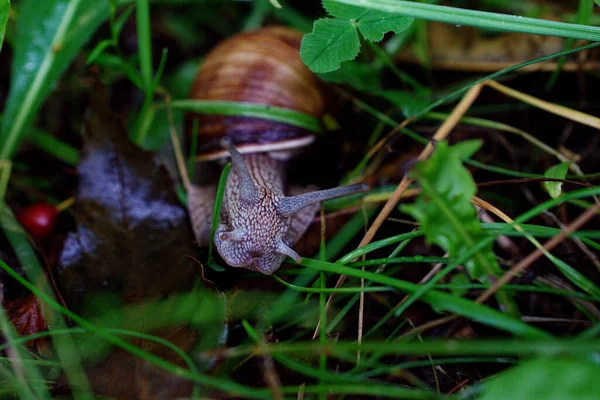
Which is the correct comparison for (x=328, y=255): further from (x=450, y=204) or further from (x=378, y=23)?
(x=378, y=23)

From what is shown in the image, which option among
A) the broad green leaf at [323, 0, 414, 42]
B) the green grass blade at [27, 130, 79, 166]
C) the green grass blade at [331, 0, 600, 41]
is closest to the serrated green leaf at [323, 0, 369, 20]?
the broad green leaf at [323, 0, 414, 42]

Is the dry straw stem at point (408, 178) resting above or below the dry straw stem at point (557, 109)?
Answer: below

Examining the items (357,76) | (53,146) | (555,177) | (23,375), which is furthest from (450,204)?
(53,146)

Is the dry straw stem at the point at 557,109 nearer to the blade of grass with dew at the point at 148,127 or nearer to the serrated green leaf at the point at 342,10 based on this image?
the serrated green leaf at the point at 342,10

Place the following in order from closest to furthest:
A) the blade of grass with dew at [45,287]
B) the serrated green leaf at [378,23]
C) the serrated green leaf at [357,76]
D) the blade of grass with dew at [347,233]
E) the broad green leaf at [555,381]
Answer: the broad green leaf at [555,381] → the blade of grass with dew at [45,287] → the serrated green leaf at [378,23] → the blade of grass with dew at [347,233] → the serrated green leaf at [357,76]

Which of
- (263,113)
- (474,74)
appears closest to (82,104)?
(263,113)

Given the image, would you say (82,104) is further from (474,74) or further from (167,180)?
(474,74)

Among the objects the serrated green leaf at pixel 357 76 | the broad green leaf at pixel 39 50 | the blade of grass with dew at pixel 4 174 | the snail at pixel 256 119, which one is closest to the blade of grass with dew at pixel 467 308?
the snail at pixel 256 119
